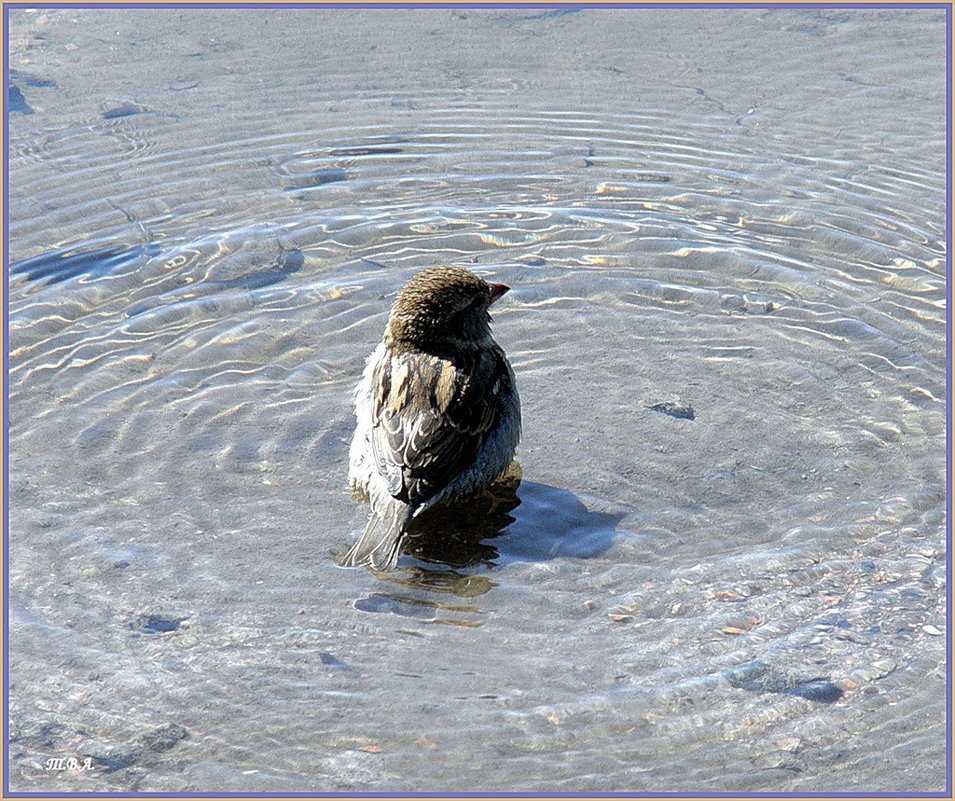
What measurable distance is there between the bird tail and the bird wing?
9 cm

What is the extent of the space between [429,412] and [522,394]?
3.92 feet

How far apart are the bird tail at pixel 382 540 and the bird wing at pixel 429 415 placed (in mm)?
93

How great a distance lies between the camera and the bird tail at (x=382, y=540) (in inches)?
252

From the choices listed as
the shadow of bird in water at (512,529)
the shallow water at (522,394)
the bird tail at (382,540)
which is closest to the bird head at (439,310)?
the shallow water at (522,394)

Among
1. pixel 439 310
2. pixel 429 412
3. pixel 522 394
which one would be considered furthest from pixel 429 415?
pixel 522 394

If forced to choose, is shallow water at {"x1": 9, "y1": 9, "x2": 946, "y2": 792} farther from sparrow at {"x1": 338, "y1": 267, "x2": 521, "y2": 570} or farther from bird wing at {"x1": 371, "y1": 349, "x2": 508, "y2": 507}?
A: bird wing at {"x1": 371, "y1": 349, "x2": 508, "y2": 507}

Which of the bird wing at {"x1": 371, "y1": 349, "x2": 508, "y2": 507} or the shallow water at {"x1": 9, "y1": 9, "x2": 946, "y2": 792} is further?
the bird wing at {"x1": 371, "y1": 349, "x2": 508, "y2": 507}

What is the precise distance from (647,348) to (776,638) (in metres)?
3.05

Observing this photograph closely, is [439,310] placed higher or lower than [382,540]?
higher

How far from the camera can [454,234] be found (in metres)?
9.66

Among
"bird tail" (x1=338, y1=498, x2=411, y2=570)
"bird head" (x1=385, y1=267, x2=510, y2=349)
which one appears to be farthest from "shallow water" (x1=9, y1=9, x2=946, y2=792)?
"bird head" (x1=385, y1=267, x2=510, y2=349)

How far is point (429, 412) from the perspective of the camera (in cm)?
691

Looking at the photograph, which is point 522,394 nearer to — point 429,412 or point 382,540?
point 429,412

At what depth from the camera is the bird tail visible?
6.39m
